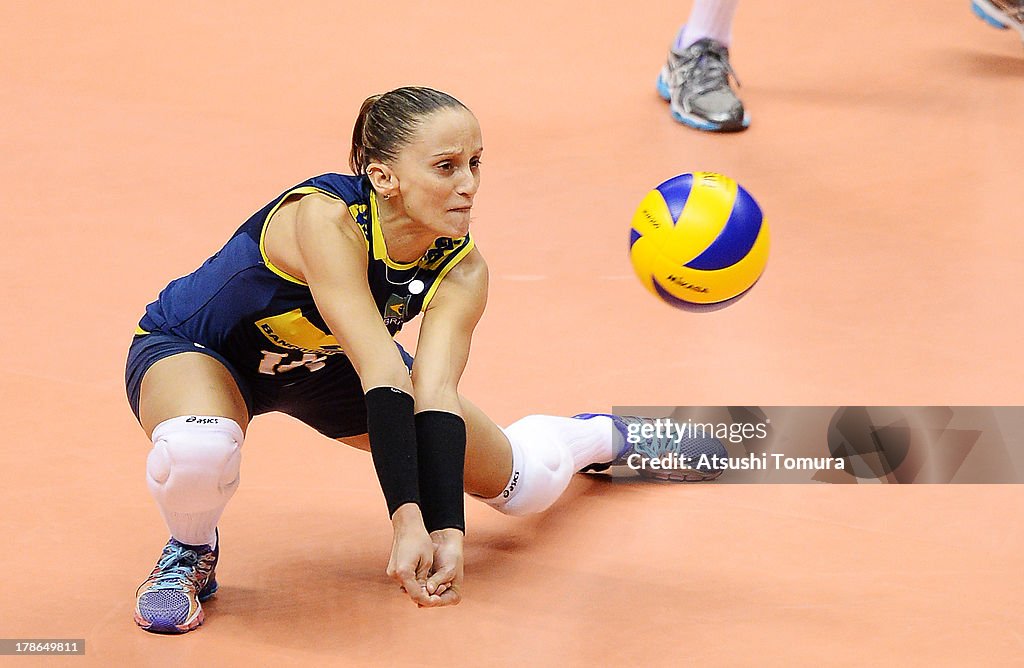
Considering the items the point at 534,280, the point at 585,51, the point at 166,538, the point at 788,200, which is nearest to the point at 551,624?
the point at 166,538

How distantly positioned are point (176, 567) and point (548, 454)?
78 centimetres

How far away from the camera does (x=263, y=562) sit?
104 inches

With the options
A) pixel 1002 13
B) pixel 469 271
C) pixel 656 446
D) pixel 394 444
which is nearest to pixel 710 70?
pixel 1002 13

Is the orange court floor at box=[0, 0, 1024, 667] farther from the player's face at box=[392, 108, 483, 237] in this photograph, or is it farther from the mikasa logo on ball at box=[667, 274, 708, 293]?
the player's face at box=[392, 108, 483, 237]

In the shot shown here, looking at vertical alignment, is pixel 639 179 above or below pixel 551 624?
above

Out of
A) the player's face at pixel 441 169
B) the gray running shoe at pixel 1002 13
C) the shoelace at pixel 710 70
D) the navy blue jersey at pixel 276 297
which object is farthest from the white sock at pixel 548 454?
the gray running shoe at pixel 1002 13

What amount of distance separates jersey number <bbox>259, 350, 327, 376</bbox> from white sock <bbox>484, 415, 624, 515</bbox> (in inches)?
17.2

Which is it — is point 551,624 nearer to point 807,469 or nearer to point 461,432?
point 461,432

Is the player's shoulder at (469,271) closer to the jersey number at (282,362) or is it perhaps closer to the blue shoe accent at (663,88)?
the jersey number at (282,362)

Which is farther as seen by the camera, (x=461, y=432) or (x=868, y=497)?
(x=868, y=497)

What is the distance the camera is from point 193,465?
7.44ft

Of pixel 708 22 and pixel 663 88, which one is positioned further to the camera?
pixel 663 88

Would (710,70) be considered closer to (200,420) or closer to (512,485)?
(512,485)

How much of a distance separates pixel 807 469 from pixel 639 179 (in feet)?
5.56
